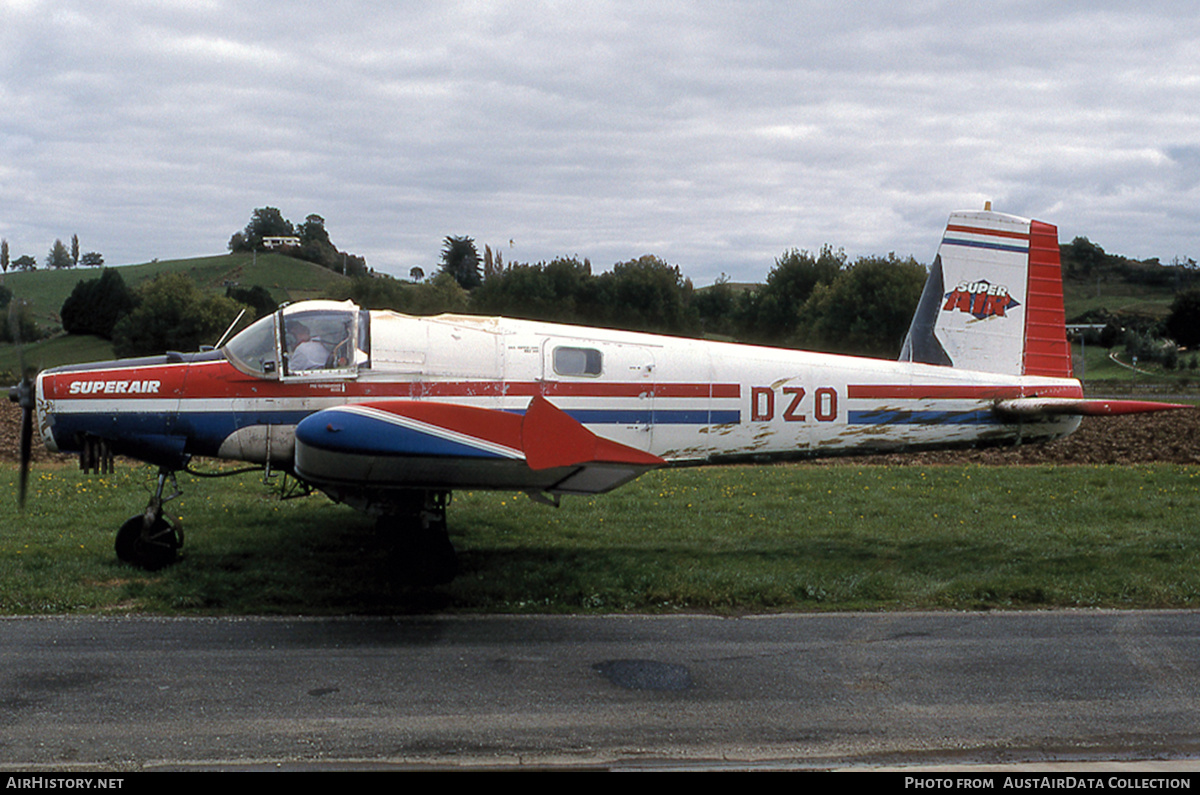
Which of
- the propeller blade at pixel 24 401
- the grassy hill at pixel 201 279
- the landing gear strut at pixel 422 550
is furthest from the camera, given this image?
the grassy hill at pixel 201 279

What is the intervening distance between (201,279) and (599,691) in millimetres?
105096

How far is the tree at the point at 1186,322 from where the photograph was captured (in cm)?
7125

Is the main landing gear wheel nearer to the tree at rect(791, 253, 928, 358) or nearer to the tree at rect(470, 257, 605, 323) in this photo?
the tree at rect(470, 257, 605, 323)

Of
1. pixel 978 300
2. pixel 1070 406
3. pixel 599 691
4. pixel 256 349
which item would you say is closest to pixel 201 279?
pixel 256 349

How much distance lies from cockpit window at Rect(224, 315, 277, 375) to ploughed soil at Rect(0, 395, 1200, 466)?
11266mm

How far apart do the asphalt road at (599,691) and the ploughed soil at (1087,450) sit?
9638 mm

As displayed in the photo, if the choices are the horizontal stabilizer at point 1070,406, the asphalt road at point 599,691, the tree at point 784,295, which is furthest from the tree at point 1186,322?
the asphalt road at point 599,691

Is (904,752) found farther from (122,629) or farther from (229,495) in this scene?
(229,495)

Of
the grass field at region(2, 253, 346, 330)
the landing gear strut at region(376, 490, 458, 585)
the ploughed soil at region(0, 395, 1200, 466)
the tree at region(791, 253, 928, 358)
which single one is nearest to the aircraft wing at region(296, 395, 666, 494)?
the landing gear strut at region(376, 490, 458, 585)

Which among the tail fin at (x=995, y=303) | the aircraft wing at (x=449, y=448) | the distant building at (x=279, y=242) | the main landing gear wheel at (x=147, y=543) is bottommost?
the main landing gear wheel at (x=147, y=543)

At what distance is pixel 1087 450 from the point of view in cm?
2069

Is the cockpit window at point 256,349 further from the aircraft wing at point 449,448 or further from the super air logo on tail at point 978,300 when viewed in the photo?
the super air logo on tail at point 978,300

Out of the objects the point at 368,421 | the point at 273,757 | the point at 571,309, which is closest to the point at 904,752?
the point at 273,757

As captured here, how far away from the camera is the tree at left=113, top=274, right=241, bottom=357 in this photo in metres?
50.0
